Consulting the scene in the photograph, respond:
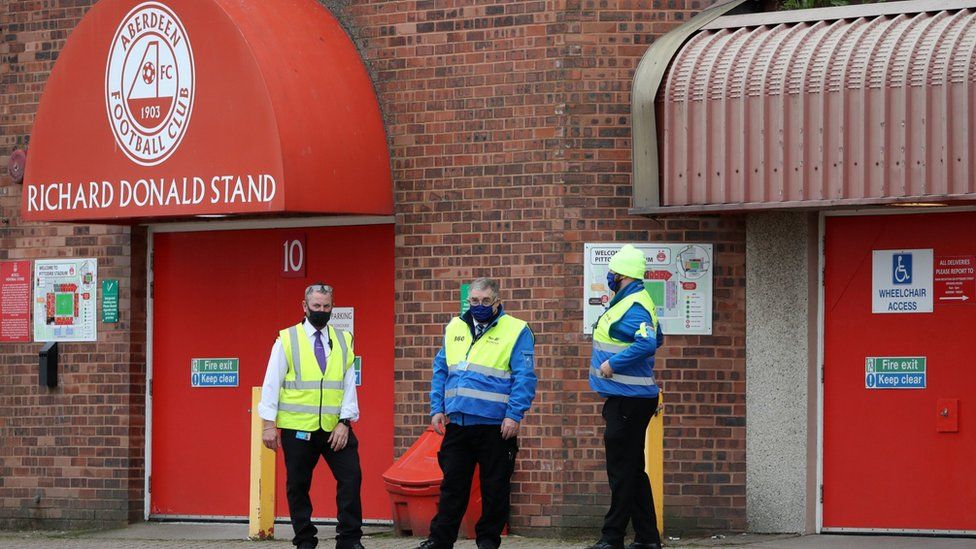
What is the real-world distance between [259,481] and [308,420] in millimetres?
1835

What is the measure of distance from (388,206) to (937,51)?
13.7 ft

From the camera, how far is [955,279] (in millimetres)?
10586

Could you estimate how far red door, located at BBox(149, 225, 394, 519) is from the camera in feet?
39.1

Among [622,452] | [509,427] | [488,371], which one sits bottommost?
[622,452]

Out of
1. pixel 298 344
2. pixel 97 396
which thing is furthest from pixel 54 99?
pixel 298 344

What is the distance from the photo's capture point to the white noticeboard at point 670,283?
35.9 ft

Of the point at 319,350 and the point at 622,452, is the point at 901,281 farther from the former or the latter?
the point at 319,350

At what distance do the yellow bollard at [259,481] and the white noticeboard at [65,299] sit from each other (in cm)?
238

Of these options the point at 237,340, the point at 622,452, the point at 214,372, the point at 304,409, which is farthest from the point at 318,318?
the point at 214,372

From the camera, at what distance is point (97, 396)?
12695 millimetres

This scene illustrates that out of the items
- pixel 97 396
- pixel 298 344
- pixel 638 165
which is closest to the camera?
pixel 298 344

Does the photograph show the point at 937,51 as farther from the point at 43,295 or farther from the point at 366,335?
the point at 43,295

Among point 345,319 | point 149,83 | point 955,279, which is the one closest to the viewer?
point 955,279

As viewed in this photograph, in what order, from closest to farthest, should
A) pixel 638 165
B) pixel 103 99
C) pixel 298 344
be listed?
pixel 298 344 < pixel 638 165 < pixel 103 99
